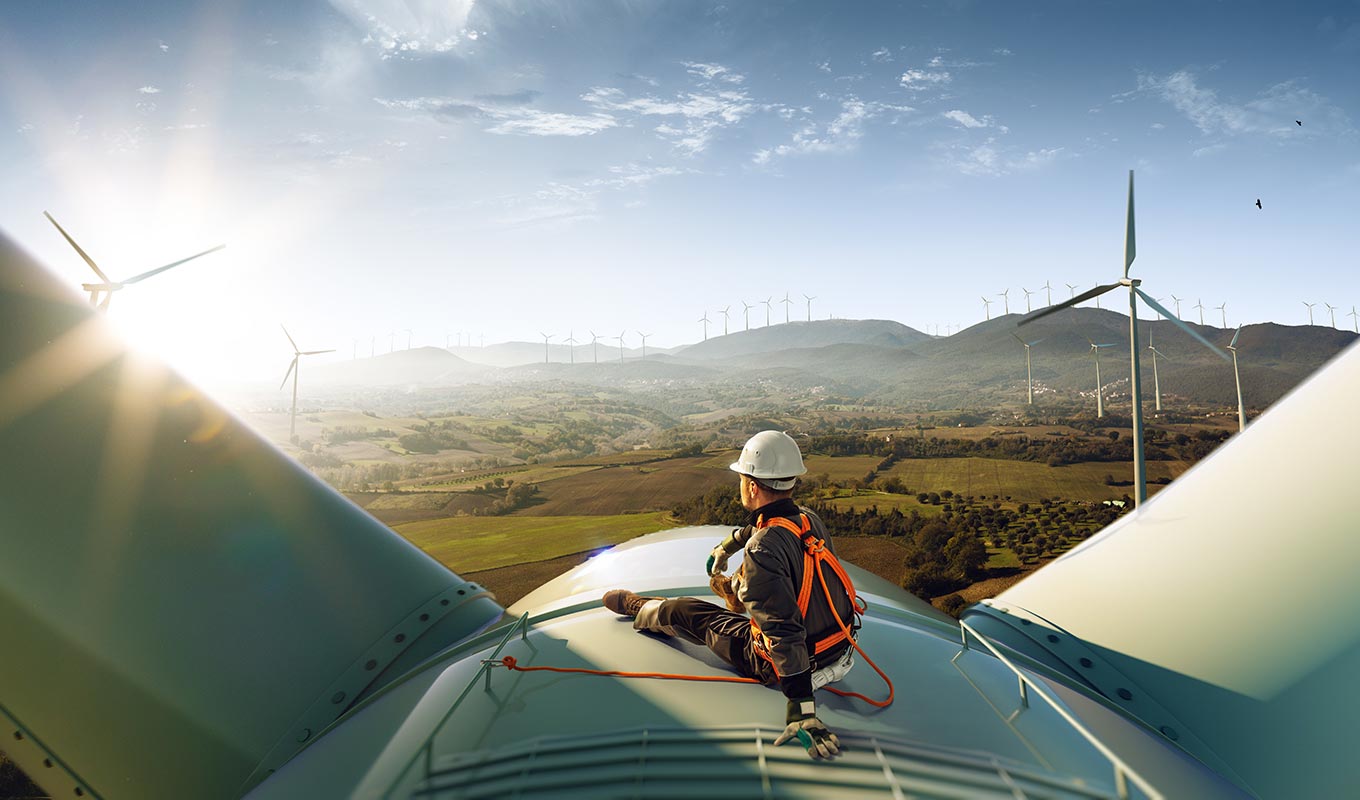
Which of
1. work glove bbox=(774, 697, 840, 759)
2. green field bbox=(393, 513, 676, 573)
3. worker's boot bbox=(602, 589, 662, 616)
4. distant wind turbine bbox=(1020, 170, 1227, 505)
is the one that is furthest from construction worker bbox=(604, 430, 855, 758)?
green field bbox=(393, 513, 676, 573)

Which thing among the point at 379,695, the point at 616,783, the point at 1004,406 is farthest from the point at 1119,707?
the point at 1004,406

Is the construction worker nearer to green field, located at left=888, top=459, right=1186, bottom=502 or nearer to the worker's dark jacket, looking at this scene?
the worker's dark jacket

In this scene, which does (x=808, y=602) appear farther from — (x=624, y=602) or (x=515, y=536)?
(x=515, y=536)

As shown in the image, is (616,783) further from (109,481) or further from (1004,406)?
(1004,406)

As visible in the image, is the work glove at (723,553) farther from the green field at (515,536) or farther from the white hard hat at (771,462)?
the green field at (515,536)

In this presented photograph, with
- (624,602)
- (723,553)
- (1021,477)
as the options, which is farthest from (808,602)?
(1021,477)

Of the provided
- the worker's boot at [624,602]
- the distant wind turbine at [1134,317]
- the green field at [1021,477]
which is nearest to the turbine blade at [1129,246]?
the distant wind turbine at [1134,317]
